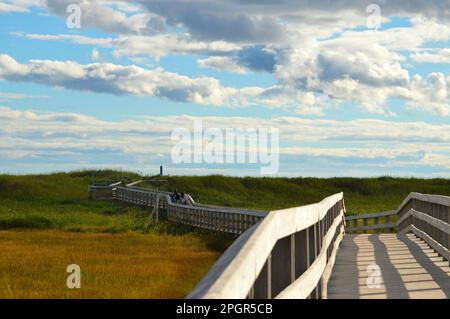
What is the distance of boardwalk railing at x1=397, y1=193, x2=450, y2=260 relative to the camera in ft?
59.9

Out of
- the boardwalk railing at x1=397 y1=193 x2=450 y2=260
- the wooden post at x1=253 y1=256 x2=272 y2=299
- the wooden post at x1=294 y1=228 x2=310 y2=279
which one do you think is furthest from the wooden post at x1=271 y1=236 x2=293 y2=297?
the boardwalk railing at x1=397 y1=193 x2=450 y2=260

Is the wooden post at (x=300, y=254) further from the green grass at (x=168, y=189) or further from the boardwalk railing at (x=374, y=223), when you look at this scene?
the green grass at (x=168, y=189)

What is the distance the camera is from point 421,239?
26031mm

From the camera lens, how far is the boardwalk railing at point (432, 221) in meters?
18.3

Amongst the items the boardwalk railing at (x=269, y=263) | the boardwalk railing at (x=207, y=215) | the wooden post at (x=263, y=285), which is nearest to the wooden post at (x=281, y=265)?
the boardwalk railing at (x=269, y=263)

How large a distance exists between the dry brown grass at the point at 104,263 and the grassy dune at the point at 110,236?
0.10 feet

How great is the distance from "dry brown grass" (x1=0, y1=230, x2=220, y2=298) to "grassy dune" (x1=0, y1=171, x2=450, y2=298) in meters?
0.03

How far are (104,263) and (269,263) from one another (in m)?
23.4

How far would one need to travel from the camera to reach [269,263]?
709cm

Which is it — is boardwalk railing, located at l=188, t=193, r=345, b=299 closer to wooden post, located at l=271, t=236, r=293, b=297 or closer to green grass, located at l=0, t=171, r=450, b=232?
wooden post, located at l=271, t=236, r=293, b=297

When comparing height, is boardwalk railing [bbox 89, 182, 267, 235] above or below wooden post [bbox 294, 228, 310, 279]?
below

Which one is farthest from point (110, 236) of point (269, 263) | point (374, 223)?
point (269, 263)

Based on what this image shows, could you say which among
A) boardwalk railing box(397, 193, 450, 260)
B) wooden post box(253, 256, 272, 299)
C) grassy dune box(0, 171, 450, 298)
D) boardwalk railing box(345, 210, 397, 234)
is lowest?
grassy dune box(0, 171, 450, 298)
